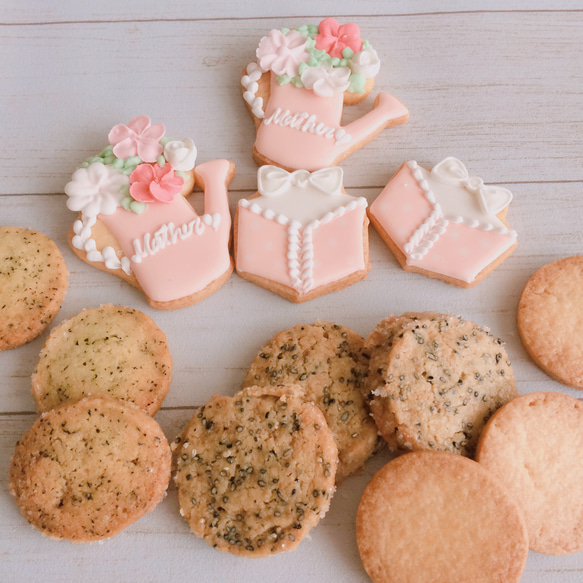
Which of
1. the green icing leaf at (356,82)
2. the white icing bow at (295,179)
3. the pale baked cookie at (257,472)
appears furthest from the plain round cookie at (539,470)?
the green icing leaf at (356,82)

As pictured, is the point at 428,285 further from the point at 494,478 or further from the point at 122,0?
the point at 122,0

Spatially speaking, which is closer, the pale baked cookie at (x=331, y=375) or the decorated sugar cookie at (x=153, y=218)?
the pale baked cookie at (x=331, y=375)

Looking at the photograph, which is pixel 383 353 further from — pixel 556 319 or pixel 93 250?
pixel 93 250

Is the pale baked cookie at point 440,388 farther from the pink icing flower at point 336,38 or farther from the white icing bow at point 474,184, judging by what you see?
the pink icing flower at point 336,38

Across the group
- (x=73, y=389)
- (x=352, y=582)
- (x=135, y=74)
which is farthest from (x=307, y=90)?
(x=352, y=582)

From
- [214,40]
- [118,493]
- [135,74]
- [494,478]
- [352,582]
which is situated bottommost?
[352,582]

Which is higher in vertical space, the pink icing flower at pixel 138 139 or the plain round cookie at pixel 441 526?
the pink icing flower at pixel 138 139

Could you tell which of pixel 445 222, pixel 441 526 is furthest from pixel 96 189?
pixel 441 526
